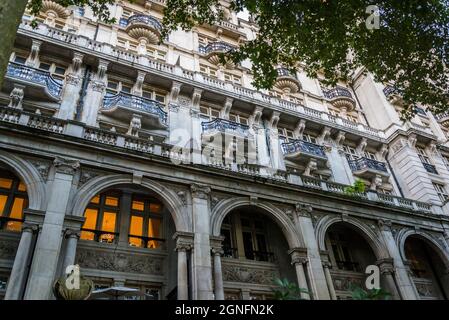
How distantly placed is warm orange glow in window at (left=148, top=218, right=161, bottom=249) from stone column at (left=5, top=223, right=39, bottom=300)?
477 cm

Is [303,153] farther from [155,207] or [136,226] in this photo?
[136,226]

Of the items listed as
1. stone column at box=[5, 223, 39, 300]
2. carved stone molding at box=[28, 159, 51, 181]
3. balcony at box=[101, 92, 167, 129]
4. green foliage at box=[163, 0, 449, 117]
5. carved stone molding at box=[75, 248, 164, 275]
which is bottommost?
stone column at box=[5, 223, 39, 300]

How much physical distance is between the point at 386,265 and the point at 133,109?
593 inches

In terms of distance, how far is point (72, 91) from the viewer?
55.8ft

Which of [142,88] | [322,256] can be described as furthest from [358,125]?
[142,88]

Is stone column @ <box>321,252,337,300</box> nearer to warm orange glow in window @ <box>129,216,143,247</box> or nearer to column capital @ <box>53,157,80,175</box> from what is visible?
warm orange glow in window @ <box>129,216,143,247</box>

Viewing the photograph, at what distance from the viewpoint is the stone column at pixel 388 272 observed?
1564cm

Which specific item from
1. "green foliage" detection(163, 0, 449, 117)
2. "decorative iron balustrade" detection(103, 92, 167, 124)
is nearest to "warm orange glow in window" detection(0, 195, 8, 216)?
"decorative iron balustrade" detection(103, 92, 167, 124)

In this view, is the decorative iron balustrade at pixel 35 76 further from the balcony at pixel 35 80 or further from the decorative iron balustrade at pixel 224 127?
the decorative iron balustrade at pixel 224 127

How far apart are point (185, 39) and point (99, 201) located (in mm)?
15821

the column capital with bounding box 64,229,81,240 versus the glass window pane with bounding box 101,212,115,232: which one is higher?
the glass window pane with bounding box 101,212,115,232

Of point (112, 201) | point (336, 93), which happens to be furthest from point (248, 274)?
point (336, 93)

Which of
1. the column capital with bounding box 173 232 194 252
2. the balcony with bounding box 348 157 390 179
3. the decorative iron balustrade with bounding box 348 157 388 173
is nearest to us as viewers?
the column capital with bounding box 173 232 194 252

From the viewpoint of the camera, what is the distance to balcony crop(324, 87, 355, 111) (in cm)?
2800
